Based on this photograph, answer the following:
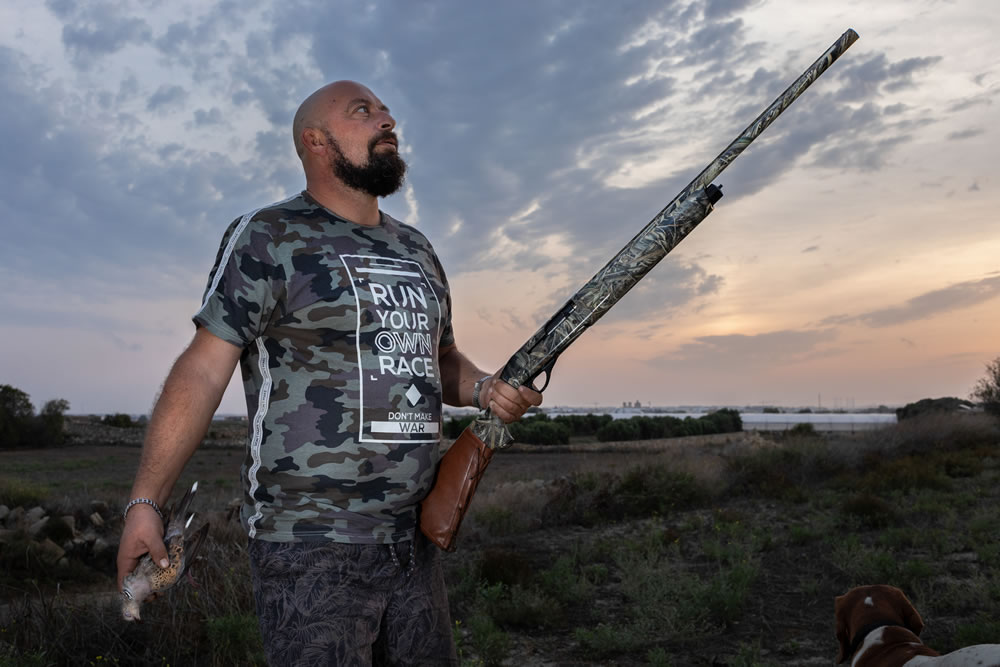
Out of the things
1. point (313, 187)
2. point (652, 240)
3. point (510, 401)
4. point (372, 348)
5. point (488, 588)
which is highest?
point (313, 187)

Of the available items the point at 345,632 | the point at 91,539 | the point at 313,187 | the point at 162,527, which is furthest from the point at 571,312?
the point at 91,539

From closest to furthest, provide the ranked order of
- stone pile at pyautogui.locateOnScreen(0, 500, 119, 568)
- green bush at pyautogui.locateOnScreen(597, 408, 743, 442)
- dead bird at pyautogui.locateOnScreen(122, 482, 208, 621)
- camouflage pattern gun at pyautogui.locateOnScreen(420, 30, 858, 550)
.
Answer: dead bird at pyautogui.locateOnScreen(122, 482, 208, 621) → camouflage pattern gun at pyautogui.locateOnScreen(420, 30, 858, 550) → stone pile at pyautogui.locateOnScreen(0, 500, 119, 568) → green bush at pyautogui.locateOnScreen(597, 408, 743, 442)

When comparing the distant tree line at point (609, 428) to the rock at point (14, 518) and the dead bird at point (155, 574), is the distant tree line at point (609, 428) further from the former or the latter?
the dead bird at point (155, 574)

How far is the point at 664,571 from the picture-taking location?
8250 millimetres

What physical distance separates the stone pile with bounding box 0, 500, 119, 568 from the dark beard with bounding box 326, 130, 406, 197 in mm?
10609

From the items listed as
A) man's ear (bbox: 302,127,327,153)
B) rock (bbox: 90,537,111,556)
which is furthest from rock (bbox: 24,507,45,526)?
man's ear (bbox: 302,127,327,153)

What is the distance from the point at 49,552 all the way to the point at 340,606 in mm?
10745

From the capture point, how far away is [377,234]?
294 cm

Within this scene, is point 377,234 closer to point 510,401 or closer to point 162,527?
point 510,401

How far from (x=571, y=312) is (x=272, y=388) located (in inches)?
50.3

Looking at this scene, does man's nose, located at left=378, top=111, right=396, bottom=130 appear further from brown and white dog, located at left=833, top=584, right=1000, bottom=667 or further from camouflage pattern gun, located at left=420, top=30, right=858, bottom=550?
brown and white dog, located at left=833, top=584, right=1000, bottom=667

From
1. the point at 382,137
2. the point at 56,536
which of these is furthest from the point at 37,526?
the point at 382,137

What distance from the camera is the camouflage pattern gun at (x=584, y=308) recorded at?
279 cm

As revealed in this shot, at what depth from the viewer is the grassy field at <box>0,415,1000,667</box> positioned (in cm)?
579
